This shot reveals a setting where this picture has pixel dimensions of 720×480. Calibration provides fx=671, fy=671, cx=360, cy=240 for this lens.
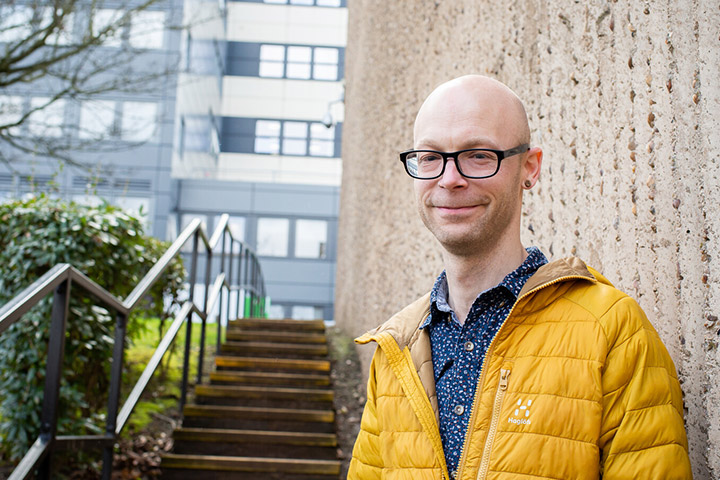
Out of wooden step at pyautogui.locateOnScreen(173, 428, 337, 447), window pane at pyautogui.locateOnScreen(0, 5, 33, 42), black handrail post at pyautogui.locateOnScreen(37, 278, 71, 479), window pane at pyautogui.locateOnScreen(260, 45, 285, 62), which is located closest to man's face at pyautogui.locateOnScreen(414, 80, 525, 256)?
black handrail post at pyautogui.locateOnScreen(37, 278, 71, 479)

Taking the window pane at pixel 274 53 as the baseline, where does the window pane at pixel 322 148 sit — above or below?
below

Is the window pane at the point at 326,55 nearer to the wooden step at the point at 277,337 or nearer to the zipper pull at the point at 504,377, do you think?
the wooden step at the point at 277,337

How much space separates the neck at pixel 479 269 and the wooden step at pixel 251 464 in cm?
284

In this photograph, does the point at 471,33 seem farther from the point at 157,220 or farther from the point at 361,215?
the point at 157,220

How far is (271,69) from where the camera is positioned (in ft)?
66.3

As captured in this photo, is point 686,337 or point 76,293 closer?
point 686,337

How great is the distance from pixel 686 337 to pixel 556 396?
288 millimetres

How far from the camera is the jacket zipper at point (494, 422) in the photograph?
45.0 inches

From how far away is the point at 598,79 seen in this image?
5.43ft

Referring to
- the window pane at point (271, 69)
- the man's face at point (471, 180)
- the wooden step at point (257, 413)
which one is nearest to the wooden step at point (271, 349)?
the wooden step at point (257, 413)

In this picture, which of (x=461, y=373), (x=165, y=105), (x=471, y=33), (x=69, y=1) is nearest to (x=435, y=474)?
(x=461, y=373)

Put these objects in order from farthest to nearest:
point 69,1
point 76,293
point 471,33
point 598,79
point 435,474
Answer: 1. point 69,1
2. point 76,293
3. point 471,33
4. point 598,79
5. point 435,474

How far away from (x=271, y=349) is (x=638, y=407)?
5.09 m

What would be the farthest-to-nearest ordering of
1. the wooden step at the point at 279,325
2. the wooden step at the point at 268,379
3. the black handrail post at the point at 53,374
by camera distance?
1. the wooden step at the point at 279,325
2. the wooden step at the point at 268,379
3. the black handrail post at the point at 53,374
